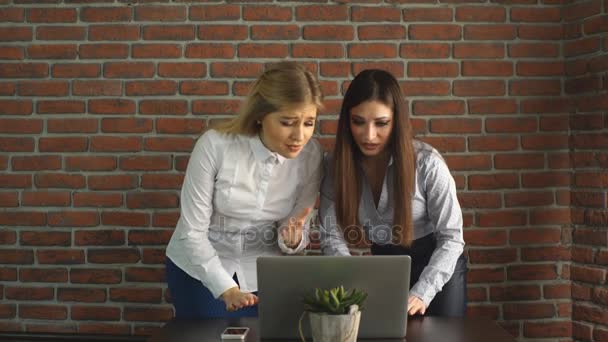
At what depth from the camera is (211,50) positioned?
9.67 feet

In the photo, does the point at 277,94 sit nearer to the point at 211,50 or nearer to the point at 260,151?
the point at 260,151

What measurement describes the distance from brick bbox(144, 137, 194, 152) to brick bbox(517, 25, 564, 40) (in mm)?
1613

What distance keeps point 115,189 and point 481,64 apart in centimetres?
179

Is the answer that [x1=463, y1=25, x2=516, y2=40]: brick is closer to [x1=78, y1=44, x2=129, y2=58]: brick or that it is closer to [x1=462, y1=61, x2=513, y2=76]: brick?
[x1=462, y1=61, x2=513, y2=76]: brick

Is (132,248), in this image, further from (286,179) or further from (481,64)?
(481,64)

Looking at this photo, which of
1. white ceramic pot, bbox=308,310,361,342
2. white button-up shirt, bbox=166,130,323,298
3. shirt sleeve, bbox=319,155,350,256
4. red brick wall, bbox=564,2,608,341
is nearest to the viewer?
white ceramic pot, bbox=308,310,361,342

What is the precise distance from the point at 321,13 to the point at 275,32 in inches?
8.9

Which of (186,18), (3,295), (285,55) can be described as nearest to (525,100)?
(285,55)

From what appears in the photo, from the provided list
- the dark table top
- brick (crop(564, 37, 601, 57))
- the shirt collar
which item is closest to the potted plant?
the dark table top

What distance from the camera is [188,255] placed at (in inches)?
90.3

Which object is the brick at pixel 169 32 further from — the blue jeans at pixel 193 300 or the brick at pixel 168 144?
the blue jeans at pixel 193 300

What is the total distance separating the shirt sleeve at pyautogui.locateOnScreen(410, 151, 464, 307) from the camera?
7.50ft

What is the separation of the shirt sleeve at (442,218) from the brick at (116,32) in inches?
58.6

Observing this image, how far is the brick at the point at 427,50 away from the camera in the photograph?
2959 mm
